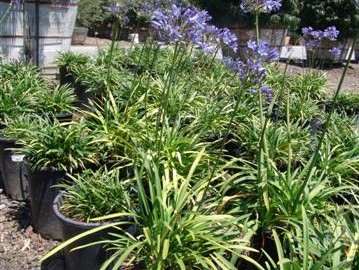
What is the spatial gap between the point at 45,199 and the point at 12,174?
2.01 ft

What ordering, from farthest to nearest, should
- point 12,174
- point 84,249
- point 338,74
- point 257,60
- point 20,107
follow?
point 338,74 < point 20,107 < point 12,174 < point 84,249 < point 257,60

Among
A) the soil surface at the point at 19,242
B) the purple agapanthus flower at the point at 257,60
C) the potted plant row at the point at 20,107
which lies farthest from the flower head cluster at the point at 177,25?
the potted plant row at the point at 20,107

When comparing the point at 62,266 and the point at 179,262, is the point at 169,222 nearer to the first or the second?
the point at 179,262

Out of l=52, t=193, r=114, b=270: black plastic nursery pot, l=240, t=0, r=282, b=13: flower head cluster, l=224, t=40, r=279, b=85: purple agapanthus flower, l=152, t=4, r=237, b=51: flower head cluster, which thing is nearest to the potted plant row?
l=52, t=193, r=114, b=270: black plastic nursery pot

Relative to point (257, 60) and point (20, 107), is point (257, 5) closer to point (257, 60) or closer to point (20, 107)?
point (257, 60)

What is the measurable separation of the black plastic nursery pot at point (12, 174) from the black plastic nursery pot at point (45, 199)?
460 mm

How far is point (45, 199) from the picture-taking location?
2.77 m

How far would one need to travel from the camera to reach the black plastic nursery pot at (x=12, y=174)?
3.21 metres

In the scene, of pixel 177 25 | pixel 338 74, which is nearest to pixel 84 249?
pixel 177 25

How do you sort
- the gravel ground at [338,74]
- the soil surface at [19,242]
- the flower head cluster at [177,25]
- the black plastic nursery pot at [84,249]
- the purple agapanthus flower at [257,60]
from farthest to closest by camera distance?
the gravel ground at [338,74] < the soil surface at [19,242] < the black plastic nursery pot at [84,249] < the flower head cluster at [177,25] < the purple agapanthus flower at [257,60]

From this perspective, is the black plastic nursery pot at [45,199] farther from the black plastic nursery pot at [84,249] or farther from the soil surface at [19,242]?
the black plastic nursery pot at [84,249]

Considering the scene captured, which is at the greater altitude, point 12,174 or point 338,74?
point 338,74

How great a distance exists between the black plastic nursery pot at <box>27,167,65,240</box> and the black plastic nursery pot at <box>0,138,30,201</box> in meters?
0.46

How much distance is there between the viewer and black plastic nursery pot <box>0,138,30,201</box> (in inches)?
126
